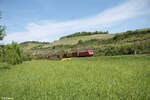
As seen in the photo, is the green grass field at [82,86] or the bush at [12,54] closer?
the green grass field at [82,86]

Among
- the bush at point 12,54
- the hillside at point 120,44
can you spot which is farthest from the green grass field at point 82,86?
the hillside at point 120,44

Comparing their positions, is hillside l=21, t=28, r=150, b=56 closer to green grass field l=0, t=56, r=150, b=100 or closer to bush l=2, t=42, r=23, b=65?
green grass field l=0, t=56, r=150, b=100

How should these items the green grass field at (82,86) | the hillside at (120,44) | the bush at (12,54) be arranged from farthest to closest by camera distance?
the hillside at (120,44)
the bush at (12,54)
the green grass field at (82,86)

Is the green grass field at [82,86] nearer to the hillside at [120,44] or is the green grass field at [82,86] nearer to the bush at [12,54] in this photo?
the bush at [12,54]

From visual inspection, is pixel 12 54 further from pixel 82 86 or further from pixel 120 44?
pixel 120 44

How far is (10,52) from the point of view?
20.4 meters

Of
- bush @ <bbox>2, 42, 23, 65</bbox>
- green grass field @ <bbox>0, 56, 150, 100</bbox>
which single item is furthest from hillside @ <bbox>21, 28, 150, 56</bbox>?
bush @ <bbox>2, 42, 23, 65</bbox>

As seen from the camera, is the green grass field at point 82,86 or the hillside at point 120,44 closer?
the green grass field at point 82,86

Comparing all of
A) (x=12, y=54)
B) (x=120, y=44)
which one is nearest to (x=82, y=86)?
(x=12, y=54)

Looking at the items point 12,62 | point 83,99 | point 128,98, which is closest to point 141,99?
point 128,98

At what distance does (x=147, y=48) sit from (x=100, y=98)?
24377 mm

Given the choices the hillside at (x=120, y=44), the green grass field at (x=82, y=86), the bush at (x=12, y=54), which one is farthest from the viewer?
the hillside at (x=120, y=44)

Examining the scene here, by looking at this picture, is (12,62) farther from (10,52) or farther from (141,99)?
(141,99)

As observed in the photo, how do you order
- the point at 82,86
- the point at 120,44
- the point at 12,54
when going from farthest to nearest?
the point at 120,44
the point at 12,54
the point at 82,86
